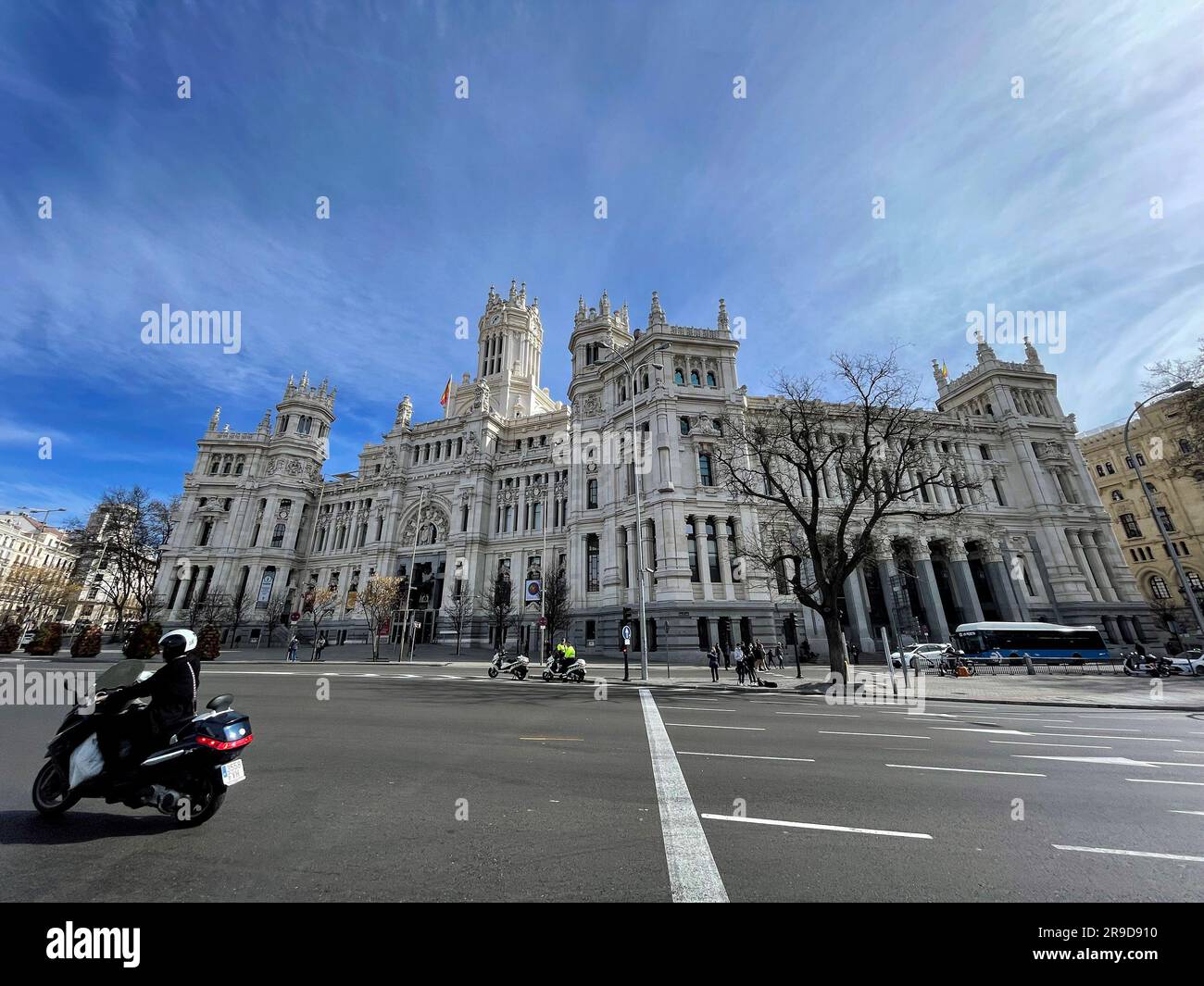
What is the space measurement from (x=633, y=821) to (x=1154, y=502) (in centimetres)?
7147

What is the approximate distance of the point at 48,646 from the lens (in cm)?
3095

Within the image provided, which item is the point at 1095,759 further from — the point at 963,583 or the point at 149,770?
the point at 963,583

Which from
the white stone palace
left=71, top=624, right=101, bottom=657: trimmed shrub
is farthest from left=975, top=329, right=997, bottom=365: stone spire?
left=71, top=624, right=101, bottom=657: trimmed shrub

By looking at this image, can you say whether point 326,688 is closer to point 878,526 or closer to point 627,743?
point 627,743

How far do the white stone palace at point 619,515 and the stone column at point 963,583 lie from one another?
0.61 feet

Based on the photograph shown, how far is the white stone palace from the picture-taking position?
1475 inches

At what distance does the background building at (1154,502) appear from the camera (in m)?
49.4

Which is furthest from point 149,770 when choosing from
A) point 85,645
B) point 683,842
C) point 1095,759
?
point 85,645

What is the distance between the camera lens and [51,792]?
5.05m

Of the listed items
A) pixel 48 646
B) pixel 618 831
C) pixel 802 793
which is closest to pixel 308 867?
pixel 618 831

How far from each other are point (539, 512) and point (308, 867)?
4867cm

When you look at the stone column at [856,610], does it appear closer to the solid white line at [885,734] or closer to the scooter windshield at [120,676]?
the solid white line at [885,734]

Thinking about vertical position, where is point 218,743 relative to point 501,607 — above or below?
below

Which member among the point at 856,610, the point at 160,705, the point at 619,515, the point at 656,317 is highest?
A: the point at 656,317
